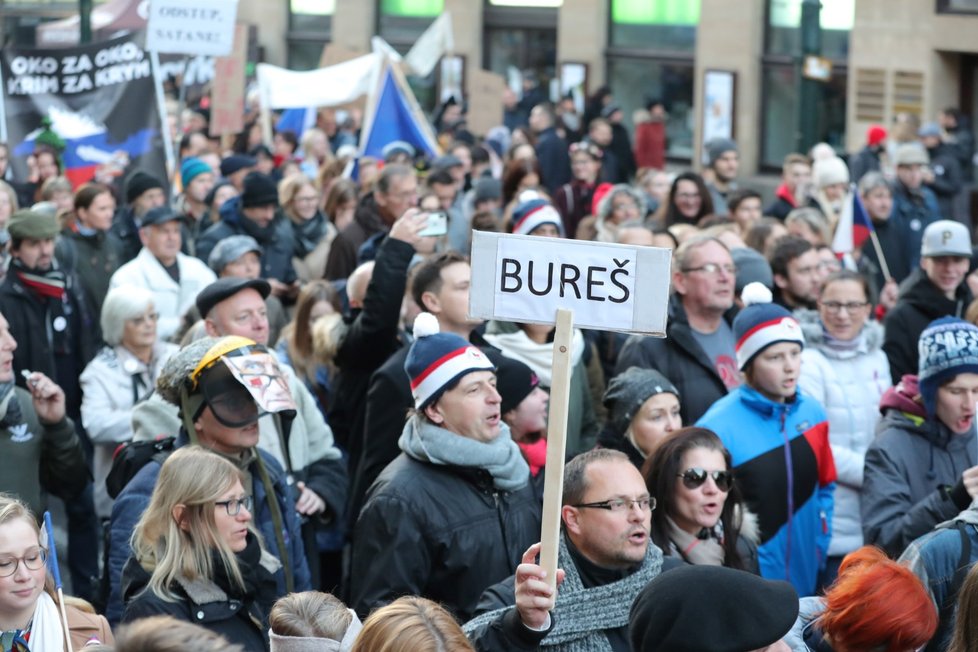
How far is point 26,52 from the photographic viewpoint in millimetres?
11578

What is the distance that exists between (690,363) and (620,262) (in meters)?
2.89

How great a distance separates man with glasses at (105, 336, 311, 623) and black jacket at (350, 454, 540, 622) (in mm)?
400

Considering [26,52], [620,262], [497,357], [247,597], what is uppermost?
[26,52]

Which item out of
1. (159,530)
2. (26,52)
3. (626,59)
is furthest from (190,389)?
(626,59)

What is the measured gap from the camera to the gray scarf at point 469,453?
4770mm

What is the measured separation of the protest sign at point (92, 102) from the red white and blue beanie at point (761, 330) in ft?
21.0

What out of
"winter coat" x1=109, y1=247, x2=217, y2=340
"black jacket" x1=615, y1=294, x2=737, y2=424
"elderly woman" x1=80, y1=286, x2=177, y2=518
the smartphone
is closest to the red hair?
"black jacket" x1=615, y1=294, x2=737, y2=424

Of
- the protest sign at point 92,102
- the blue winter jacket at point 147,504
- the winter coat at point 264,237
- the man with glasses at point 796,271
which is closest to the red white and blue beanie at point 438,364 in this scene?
the blue winter jacket at point 147,504

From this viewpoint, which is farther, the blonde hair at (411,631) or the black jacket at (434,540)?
the black jacket at (434,540)

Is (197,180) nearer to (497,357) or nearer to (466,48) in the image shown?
(497,357)

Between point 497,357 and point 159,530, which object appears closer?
point 159,530

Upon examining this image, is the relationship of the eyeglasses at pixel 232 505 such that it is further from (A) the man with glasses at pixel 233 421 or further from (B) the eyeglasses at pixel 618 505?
(B) the eyeglasses at pixel 618 505

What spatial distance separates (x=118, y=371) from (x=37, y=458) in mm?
928

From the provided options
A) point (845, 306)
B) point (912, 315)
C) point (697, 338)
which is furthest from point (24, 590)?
point (912, 315)
